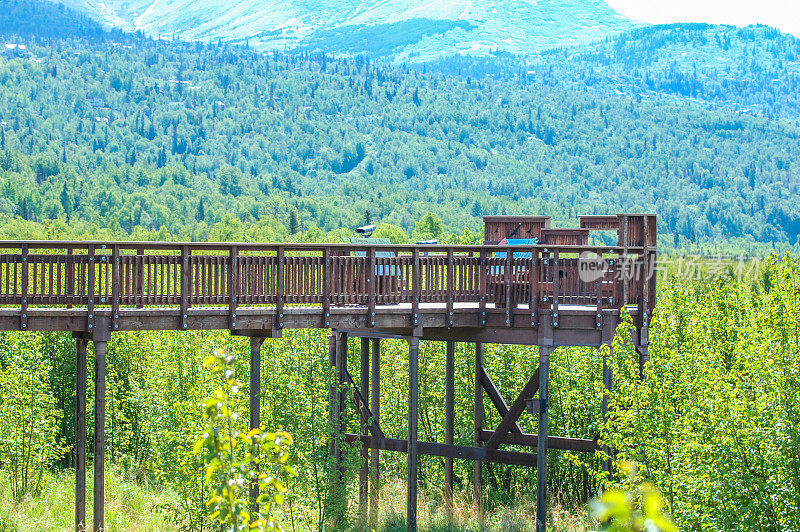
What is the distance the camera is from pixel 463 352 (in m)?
36.4

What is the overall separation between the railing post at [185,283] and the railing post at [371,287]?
329 cm

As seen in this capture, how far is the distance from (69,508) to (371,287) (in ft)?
39.9

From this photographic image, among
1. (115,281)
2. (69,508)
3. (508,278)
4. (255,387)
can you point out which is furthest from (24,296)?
(69,508)

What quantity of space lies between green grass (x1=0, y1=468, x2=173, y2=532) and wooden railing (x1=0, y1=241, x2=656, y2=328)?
662cm

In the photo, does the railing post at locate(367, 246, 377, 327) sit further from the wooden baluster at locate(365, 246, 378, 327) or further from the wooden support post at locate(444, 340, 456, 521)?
the wooden support post at locate(444, 340, 456, 521)

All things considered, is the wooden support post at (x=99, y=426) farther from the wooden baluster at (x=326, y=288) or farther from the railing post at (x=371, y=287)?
the railing post at (x=371, y=287)

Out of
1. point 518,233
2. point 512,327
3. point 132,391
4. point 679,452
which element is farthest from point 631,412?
point 132,391

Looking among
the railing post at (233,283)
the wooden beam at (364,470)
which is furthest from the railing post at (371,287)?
the wooden beam at (364,470)

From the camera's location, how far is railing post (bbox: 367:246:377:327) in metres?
19.1

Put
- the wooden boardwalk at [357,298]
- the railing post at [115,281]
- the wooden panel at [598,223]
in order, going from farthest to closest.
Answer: the wooden panel at [598,223], the wooden boardwalk at [357,298], the railing post at [115,281]

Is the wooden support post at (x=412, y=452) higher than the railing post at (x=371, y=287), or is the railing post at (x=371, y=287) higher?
the railing post at (x=371, y=287)

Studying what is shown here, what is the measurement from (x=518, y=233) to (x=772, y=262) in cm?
590

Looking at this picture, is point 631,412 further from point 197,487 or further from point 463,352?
point 463,352

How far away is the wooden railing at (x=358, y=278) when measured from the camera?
1745 cm
